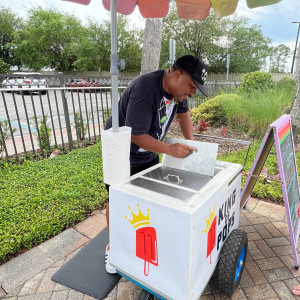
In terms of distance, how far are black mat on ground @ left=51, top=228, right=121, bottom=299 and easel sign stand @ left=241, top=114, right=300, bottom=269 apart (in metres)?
1.46

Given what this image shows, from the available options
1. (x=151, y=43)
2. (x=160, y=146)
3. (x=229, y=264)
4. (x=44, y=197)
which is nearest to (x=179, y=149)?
(x=160, y=146)

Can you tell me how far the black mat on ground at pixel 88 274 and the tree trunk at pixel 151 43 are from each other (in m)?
Result: 4.30

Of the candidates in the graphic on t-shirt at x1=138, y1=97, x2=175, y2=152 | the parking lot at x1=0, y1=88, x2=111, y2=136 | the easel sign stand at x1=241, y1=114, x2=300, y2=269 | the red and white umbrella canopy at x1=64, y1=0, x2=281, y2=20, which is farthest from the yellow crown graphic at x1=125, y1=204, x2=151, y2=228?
the parking lot at x1=0, y1=88, x2=111, y2=136

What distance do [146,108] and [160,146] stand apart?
0.90 feet

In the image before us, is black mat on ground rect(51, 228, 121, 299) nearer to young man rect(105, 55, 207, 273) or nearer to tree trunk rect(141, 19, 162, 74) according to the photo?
young man rect(105, 55, 207, 273)

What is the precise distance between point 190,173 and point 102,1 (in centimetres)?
170

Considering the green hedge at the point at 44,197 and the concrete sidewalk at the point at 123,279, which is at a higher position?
the green hedge at the point at 44,197

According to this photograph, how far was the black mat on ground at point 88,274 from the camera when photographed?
1.83 metres

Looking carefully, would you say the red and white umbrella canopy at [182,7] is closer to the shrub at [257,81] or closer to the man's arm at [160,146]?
the man's arm at [160,146]

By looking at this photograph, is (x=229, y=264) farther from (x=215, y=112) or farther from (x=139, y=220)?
(x=215, y=112)

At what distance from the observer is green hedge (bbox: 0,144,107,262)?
237 centimetres

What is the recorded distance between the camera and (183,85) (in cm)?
168

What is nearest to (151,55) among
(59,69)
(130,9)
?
(130,9)

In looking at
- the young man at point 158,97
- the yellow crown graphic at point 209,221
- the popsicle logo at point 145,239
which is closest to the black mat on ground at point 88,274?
the popsicle logo at point 145,239
